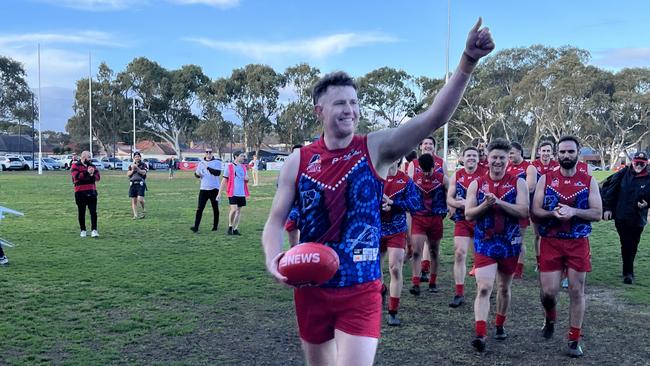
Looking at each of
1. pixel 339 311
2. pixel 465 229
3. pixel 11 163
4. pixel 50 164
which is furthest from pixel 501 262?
pixel 50 164

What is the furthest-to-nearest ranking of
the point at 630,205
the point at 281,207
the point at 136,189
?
the point at 136,189
the point at 630,205
the point at 281,207

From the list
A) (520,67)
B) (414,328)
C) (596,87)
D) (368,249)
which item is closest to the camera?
(368,249)

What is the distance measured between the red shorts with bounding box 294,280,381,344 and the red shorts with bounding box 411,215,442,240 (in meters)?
5.25

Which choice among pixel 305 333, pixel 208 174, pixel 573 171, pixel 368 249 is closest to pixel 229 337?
pixel 305 333

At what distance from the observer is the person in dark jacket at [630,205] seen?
30.1 ft

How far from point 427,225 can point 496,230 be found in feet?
8.10

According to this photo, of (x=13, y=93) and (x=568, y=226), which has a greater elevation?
(x=13, y=93)

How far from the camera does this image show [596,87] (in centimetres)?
5794

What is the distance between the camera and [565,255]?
581cm

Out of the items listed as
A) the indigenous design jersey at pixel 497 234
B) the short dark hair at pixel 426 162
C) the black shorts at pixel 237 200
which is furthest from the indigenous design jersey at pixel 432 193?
the black shorts at pixel 237 200

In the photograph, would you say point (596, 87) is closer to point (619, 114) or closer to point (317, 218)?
point (619, 114)

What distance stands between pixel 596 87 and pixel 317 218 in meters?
62.2

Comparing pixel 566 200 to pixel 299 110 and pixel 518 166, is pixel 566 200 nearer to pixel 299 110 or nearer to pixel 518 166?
pixel 518 166

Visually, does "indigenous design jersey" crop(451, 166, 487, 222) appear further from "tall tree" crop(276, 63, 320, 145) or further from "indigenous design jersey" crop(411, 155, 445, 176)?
"tall tree" crop(276, 63, 320, 145)
